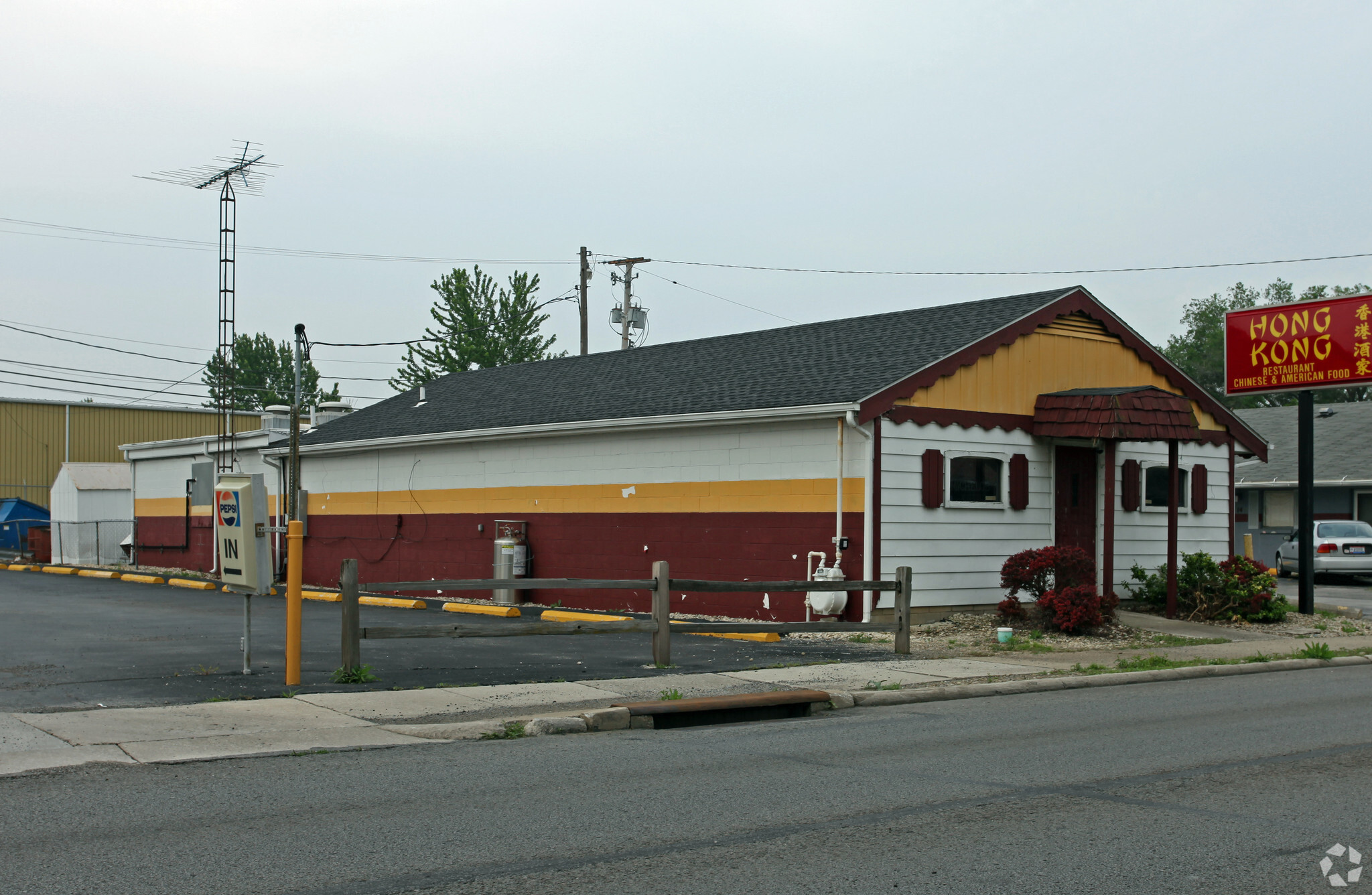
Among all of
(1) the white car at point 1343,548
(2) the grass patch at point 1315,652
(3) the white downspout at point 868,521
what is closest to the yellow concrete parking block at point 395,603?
(3) the white downspout at point 868,521

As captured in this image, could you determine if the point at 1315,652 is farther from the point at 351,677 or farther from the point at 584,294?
the point at 584,294

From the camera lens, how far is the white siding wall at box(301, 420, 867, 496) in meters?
19.3

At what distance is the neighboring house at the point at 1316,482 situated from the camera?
39062 millimetres

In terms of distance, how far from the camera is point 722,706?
11.5 m

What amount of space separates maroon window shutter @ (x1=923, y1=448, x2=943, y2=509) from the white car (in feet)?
61.2

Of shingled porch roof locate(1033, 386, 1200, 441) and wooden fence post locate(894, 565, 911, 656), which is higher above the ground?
shingled porch roof locate(1033, 386, 1200, 441)

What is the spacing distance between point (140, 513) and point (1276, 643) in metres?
31.4

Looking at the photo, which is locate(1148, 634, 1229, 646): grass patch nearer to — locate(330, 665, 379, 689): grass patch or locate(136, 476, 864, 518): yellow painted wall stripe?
locate(136, 476, 864, 518): yellow painted wall stripe

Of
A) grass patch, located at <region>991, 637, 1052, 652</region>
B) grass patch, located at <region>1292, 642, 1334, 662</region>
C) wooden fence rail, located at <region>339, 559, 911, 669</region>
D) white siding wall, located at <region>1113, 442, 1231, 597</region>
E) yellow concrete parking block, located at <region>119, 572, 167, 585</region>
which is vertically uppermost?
white siding wall, located at <region>1113, 442, 1231, 597</region>

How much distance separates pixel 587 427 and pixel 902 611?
815 centimetres

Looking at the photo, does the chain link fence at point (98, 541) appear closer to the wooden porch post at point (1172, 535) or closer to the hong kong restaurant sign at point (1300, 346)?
the wooden porch post at point (1172, 535)

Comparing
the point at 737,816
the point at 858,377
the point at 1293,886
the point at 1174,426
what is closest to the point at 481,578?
the point at 858,377

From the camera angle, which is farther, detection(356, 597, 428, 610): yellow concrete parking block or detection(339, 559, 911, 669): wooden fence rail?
detection(356, 597, 428, 610): yellow concrete parking block

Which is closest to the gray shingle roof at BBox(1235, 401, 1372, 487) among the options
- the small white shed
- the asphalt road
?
the asphalt road
